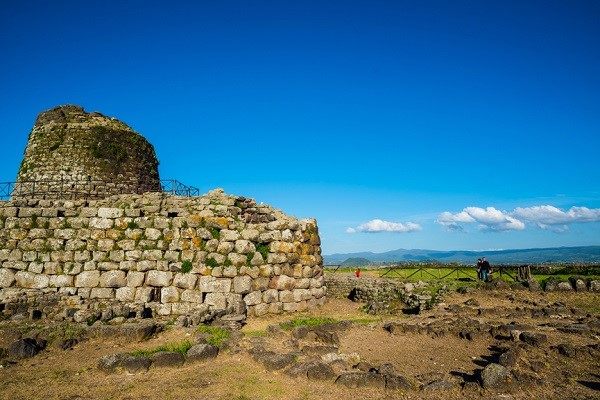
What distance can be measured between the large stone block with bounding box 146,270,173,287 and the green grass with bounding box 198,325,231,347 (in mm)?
4018

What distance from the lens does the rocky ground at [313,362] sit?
7.32 m

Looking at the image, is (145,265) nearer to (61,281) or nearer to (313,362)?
(61,281)

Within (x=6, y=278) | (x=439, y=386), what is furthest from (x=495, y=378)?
(x=6, y=278)

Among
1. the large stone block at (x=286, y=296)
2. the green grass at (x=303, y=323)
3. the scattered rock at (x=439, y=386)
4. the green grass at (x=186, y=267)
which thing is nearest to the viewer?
the scattered rock at (x=439, y=386)

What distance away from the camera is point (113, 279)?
49.6ft

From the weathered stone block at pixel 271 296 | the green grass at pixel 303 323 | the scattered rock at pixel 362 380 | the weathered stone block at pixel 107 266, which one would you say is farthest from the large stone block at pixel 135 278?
the scattered rock at pixel 362 380

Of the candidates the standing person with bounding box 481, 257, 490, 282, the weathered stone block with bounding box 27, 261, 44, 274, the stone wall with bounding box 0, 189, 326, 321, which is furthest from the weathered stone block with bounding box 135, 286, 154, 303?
the standing person with bounding box 481, 257, 490, 282

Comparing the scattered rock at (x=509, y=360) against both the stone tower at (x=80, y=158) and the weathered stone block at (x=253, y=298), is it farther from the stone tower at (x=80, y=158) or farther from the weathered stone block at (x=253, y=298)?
the stone tower at (x=80, y=158)

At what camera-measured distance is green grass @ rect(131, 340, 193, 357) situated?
9.06 m

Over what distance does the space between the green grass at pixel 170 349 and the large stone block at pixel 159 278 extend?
5.53m

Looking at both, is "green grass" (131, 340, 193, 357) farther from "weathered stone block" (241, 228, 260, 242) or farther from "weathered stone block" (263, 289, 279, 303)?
"weathered stone block" (241, 228, 260, 242)

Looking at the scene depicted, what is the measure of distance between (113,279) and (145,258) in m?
1.43

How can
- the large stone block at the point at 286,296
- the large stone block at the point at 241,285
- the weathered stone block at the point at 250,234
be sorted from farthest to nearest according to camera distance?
1. the large stone block at the point at 286,296
2. the weathered stone block at the point at 250,234
3. the large stone block at the point at 241,285

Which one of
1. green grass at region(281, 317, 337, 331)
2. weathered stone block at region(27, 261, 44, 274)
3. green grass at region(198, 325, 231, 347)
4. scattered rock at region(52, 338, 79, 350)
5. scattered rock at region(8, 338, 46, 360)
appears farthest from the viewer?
weathered stone block at region(27, 261, 44, 274)
